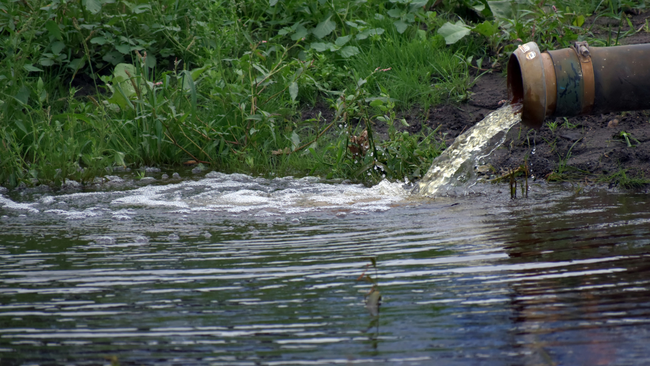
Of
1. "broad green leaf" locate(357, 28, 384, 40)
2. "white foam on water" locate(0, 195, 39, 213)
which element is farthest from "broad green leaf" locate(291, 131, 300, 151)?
"white foam on water" locate(0, 195, 39, 213)

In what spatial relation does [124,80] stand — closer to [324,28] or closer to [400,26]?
[324,28]

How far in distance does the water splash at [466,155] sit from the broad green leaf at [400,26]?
1.54 metres

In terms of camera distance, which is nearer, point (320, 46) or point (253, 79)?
point (253, 79)

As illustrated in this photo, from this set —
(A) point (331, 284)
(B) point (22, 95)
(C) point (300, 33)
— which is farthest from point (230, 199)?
(C) point (300, 33)

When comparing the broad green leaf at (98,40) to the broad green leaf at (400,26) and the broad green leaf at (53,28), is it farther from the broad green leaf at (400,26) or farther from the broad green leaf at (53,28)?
the broad green leaf at (400,26)

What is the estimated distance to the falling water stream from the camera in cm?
124

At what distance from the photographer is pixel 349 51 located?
15.4 feet

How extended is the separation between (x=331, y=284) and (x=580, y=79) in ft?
5.24

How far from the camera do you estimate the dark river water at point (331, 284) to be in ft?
4.06

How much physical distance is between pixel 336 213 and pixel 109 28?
3014 mm

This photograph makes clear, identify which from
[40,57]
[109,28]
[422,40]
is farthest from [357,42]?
[40,57]

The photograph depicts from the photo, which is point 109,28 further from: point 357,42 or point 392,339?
point 392,339

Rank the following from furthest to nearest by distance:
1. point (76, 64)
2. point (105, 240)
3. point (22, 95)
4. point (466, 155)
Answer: point (76, 64), point (22, 95), point (466, 155), point (105, 240)

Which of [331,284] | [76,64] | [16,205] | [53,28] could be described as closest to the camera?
[331,284]
